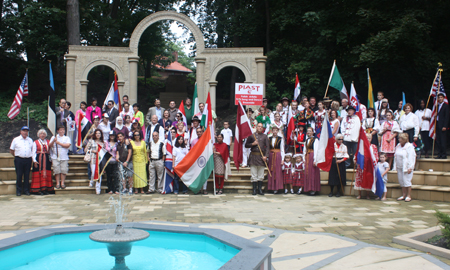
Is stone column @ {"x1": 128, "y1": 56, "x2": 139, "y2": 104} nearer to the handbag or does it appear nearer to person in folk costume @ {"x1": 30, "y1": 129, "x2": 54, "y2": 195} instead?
the handbag

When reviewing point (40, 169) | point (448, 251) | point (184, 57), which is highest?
point (184, 57)

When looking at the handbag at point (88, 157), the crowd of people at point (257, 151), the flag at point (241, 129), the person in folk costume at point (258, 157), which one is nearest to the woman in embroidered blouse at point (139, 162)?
the crowd of people at point (257, 151)

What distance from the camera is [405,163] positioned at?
404 inches

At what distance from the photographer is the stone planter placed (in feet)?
18.3

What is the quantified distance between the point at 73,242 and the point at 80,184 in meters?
6.72

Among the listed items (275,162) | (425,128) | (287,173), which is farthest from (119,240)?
(425,128)

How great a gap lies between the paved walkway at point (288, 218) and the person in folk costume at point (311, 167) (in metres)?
0.42

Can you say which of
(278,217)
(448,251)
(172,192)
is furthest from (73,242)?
(172,192)

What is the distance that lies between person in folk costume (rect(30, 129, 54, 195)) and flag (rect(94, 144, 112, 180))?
1342 millimetres

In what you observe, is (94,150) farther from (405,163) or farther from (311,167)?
(405,163)

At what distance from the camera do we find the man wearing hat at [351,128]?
38.0ft

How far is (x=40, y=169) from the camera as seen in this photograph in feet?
35.9

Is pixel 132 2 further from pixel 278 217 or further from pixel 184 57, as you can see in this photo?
pixel 184 57

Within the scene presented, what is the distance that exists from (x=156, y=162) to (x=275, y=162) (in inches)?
142
